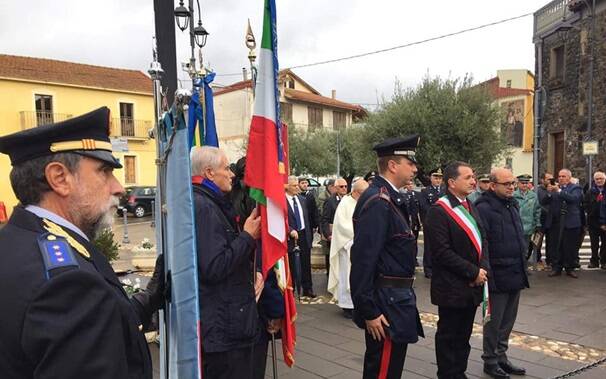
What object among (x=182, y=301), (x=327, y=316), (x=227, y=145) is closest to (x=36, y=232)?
(x=182, y=301)

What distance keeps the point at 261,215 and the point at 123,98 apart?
3302 cm

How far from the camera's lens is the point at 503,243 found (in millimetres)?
4609

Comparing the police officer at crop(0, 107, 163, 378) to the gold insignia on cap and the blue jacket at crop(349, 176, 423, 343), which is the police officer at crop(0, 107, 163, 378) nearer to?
the gold insignia on cap

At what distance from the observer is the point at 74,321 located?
4.08ft

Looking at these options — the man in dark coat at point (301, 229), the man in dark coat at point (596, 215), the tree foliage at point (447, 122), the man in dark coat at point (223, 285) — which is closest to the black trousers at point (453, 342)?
the man in dark coat at point (223, 285)

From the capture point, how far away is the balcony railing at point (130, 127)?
1284 inches

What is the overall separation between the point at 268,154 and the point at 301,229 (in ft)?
16.5

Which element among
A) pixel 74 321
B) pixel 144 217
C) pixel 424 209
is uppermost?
pixel 74 321

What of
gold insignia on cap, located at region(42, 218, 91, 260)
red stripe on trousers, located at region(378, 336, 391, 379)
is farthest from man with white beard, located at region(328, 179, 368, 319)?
gold insignia on cap, located at region(42, 218, 91, 260)

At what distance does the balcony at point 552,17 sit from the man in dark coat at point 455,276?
71.5 ft

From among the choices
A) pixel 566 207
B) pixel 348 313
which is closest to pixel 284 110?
pixel 566 207

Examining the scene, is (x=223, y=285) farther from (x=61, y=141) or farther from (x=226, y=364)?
(x=61, y=141)

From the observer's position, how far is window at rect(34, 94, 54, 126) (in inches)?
1187

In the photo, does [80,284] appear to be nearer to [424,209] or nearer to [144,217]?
[424,209]
